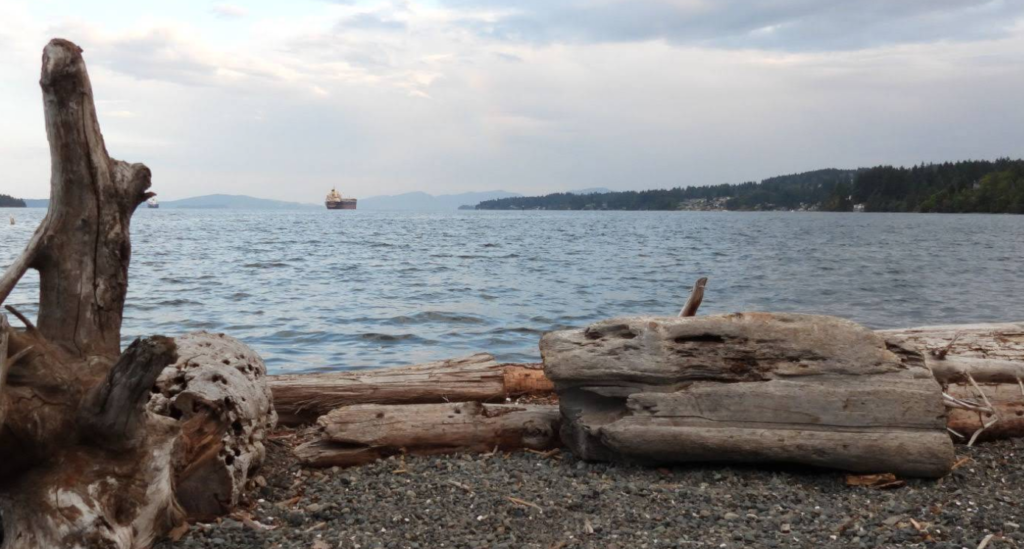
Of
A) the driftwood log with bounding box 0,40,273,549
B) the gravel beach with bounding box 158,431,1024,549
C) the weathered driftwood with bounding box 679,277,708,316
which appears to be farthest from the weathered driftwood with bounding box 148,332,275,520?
the weathered driftwood with bounding box 679,277,708,316

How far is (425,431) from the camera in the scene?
22.7ft

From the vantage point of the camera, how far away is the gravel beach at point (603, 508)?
194 inches

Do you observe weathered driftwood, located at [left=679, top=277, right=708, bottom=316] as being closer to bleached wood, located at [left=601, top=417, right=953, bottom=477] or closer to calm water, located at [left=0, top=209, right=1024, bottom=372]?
bleached wood, located at [left=601, top=417, right=953, bottom=477]

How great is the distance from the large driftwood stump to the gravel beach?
217mm

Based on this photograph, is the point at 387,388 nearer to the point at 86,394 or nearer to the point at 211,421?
the point at 211,421

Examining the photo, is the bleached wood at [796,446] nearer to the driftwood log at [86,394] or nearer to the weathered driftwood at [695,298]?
the weathered driftwood at [695,298]

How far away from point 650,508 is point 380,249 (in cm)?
4135

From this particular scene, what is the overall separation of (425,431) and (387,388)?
4.13 ft

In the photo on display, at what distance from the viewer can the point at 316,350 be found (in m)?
13.9

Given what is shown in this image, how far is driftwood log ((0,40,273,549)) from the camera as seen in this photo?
4.20 m

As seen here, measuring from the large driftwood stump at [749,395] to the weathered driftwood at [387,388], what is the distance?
174 cm

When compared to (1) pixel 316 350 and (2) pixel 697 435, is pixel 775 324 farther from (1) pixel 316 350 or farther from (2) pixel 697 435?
(1) pixel 316 350

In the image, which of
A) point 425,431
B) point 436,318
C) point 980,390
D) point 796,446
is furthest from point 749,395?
point 436,318

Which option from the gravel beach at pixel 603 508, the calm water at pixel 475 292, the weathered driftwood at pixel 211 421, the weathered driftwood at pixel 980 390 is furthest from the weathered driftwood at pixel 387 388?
the calm water at pixel 475 292
